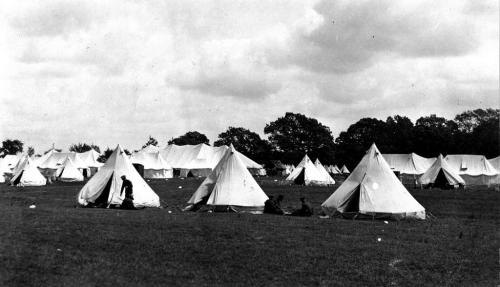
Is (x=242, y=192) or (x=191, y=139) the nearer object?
(x=242, y=192)

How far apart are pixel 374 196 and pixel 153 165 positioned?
59023mm

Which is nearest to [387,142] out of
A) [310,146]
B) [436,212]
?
[310,146]

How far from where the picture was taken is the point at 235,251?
14.1 metres

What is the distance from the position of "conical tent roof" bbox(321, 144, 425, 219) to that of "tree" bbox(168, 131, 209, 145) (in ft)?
361

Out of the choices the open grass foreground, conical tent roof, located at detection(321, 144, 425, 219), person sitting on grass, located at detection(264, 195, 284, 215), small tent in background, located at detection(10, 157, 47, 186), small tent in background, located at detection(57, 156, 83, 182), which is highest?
small tent in background, located at detection(57, 156, 83, 182)

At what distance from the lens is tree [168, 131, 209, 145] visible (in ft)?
437

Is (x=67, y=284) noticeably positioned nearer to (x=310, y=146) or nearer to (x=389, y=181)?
(x=389, y=181)

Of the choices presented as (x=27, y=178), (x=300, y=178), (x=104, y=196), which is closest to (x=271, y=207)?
(x=104, y=196)

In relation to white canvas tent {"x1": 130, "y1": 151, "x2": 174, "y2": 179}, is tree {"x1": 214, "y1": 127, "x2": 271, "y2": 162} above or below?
above

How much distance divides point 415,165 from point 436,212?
53661mm

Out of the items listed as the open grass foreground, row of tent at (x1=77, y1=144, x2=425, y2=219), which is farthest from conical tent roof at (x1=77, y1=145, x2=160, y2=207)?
the open grass foreground

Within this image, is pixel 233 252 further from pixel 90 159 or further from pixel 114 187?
pixel 90 159

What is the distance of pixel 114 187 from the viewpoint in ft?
87.5

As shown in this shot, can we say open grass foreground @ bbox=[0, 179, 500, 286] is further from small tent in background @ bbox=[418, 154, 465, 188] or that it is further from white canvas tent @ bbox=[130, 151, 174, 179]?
white canvas tent @ bbox=[130, 151, 174, 179]
